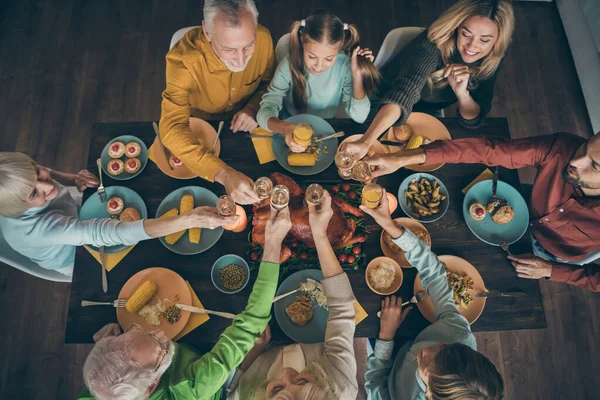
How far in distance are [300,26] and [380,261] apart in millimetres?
1538

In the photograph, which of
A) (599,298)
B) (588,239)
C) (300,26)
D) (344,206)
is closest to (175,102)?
(300,26)

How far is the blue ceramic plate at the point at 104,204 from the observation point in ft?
7.41

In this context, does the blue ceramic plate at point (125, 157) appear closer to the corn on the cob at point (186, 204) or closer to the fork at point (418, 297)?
the corn on the cob at point (186, 204)

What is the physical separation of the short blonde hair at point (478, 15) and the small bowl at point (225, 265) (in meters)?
1.85

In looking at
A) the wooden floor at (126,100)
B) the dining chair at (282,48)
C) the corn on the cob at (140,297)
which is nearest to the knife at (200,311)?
the corn on the cob at (140,297)

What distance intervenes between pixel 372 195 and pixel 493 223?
2.70 ft

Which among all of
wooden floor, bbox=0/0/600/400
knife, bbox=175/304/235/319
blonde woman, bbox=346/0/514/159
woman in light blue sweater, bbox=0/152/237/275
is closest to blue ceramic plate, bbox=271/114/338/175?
blonde woman, bbox=346/0/514/159

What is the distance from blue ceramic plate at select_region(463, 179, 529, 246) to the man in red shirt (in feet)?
0.44

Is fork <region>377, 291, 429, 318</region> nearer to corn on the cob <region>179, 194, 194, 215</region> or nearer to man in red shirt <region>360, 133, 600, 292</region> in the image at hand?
man in red shirt <region>360, 133, 600, 292</region>

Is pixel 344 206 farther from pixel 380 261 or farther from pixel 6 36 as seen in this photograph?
pixel 6 36

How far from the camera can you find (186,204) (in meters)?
2.21

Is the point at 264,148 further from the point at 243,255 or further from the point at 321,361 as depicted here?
the point at 321,361

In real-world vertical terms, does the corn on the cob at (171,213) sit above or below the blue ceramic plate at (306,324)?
above

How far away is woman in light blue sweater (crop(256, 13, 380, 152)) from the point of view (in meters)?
2.21
